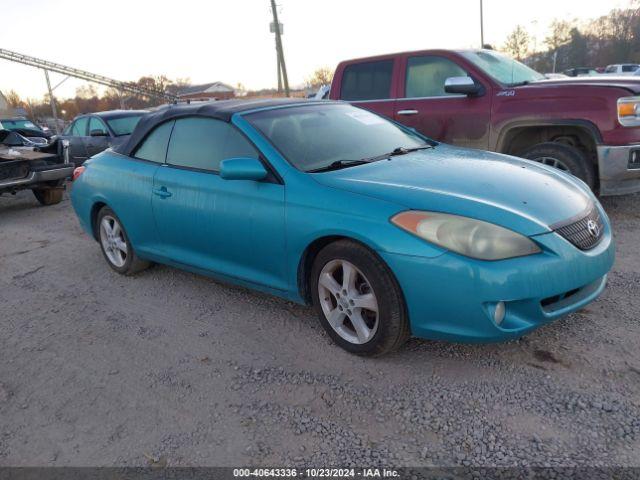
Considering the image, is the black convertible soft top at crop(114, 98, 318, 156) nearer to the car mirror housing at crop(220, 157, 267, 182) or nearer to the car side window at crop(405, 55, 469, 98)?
the car mirror housing at crop(220, 157, 267, 182)

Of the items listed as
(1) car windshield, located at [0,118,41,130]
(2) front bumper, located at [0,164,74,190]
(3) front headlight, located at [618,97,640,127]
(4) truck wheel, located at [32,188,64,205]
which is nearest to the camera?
(3) front headlight, located at [618,97,640,127]

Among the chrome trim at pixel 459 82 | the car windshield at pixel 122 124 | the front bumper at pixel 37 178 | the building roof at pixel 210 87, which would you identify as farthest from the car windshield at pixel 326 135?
the building roof at pixel 210 87

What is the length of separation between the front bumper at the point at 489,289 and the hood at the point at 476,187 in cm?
20

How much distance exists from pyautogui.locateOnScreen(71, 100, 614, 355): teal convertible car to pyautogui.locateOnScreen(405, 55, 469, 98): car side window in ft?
7.44

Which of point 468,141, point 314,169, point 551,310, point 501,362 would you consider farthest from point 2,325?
point 468,141

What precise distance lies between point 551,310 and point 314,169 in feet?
5.27

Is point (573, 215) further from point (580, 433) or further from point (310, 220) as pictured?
point (310, 220)

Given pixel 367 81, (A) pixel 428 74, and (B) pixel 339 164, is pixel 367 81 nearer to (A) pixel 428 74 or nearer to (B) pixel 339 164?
(A) pixel 428 74

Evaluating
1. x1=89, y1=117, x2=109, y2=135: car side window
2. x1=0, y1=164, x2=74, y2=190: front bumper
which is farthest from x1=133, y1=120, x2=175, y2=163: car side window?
x1=89, y1=117, x2=109, y2=135: car side window

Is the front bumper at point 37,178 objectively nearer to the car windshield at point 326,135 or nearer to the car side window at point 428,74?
the car side window at point 428,74

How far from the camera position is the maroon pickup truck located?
5062 millimetres

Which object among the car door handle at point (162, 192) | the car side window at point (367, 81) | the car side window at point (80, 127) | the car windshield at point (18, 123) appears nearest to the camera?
the car door handle at point (162, 192)

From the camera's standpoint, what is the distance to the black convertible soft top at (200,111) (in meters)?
3.83

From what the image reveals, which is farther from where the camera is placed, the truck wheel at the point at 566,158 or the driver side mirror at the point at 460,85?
the driver side mirror at the point at 460,85
